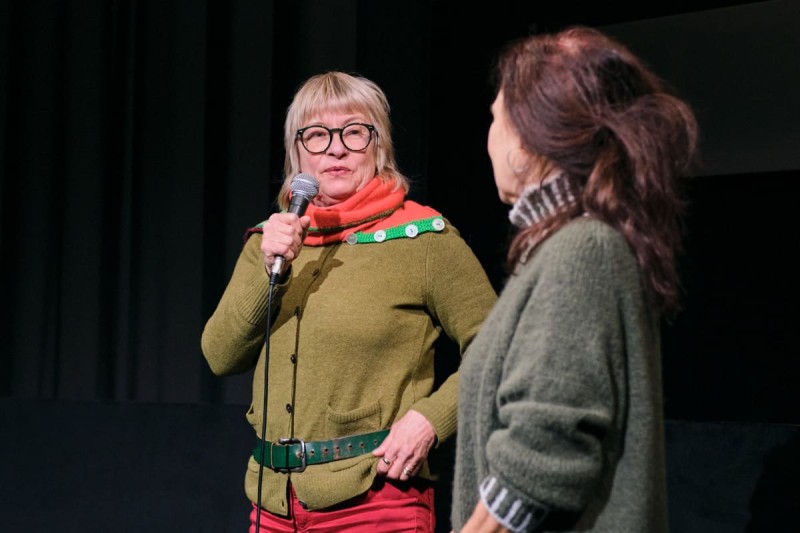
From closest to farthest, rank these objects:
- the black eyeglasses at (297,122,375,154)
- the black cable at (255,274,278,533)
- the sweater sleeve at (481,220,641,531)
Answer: the sweater sleeve at (481,220,641,531) → the black cable at (255,274,278,533) → the black eyeglasses at (297,122,375,154)

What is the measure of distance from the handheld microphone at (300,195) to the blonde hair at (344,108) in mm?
150

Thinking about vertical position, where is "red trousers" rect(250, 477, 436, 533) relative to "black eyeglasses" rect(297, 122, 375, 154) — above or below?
below

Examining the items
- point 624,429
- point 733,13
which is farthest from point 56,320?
point 624,429

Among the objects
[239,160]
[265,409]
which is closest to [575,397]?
[265,409]

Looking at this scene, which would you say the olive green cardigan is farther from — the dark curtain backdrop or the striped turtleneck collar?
the dark curtain backdrop

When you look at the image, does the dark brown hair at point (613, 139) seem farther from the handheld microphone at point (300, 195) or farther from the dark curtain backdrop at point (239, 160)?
the dark curtain backdrop at point (239, 160)

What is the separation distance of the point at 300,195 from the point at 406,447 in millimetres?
447

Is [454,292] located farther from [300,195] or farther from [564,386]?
[564,386]

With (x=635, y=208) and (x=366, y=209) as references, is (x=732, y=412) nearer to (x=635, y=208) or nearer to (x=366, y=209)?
(x=366, y=209)

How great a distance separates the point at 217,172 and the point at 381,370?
1634mm

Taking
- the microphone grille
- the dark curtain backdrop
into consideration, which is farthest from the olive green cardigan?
the dark curtain backdrop

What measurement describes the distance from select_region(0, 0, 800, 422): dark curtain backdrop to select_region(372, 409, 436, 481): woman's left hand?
3.34ft

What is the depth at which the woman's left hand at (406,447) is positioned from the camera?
5.17ft

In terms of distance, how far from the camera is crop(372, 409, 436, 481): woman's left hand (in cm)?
158
